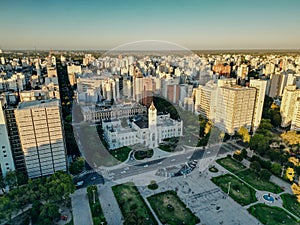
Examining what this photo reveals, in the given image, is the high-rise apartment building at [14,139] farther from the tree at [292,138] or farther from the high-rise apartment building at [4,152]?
the tree at [292,138]

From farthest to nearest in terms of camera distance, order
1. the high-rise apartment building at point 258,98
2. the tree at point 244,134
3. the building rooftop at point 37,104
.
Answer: the high-rise apartment building at point 258,98 → the tree at point 244,134 → the building rooftop at point 37,104

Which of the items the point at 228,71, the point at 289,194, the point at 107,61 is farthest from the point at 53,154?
the point at 228,71

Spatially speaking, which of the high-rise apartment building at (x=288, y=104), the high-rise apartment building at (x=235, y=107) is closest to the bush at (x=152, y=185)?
the high-rise apartment building at (x=235, y=107)

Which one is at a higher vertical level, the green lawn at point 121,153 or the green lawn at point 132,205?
the green lawn at point 121,153

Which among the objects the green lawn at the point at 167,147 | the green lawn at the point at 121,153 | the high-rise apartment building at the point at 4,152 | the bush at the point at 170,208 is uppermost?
the high-rise apartment building at the point at 4,152

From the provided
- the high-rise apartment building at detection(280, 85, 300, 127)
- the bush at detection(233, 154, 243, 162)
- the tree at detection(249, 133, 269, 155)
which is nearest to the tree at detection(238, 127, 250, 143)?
the tree at detection(249, 133, 269, 155)

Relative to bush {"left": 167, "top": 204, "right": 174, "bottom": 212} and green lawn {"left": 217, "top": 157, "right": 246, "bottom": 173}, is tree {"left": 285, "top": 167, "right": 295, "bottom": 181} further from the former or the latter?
bush {"left": 167, "top": 204, "right": 174, "bottom": 212}

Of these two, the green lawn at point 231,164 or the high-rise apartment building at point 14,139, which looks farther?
the green lawn at point 231,164

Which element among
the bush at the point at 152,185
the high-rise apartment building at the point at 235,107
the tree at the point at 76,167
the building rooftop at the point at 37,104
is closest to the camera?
the building rooftop at the point at 37,104
